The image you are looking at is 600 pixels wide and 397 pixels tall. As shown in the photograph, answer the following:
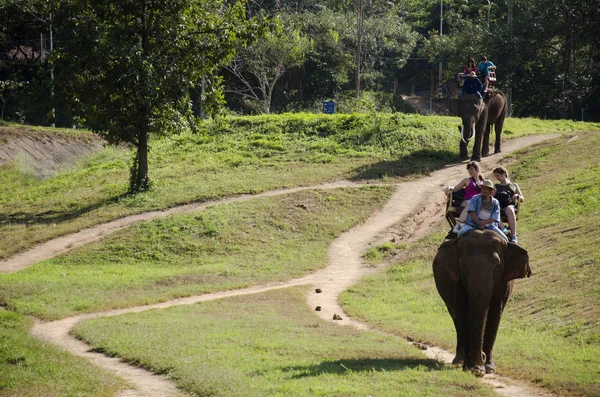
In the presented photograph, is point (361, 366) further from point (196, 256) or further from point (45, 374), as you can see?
point (196, 256)

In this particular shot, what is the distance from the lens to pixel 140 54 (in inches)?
991

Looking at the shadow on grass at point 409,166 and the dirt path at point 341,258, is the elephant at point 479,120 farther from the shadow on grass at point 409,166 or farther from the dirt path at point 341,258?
the shadow on grass at point 409,166

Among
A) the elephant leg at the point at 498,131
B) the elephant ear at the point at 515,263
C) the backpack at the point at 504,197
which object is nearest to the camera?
the elephant ear at the point at 515,263

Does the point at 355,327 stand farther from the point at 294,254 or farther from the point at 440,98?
the point at 440,98

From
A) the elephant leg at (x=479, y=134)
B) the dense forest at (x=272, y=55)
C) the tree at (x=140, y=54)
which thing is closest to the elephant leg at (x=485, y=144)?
the elephant leg at (x=479, y=134)

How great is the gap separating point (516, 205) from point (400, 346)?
2.80m

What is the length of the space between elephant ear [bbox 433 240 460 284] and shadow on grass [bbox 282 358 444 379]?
3.92ft

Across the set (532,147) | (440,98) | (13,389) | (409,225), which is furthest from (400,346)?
(440,98)

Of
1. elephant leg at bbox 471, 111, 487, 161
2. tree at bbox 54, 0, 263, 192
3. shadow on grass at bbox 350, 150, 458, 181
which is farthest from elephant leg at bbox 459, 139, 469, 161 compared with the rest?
tree at bbox 54, 0, 263, 192

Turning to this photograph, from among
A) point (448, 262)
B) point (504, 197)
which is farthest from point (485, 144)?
point (448, 262)

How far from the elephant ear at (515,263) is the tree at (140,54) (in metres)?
15.9

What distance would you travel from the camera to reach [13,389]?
425 inches

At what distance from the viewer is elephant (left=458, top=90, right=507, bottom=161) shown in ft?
94.0

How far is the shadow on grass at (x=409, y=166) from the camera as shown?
29497 millimetres
